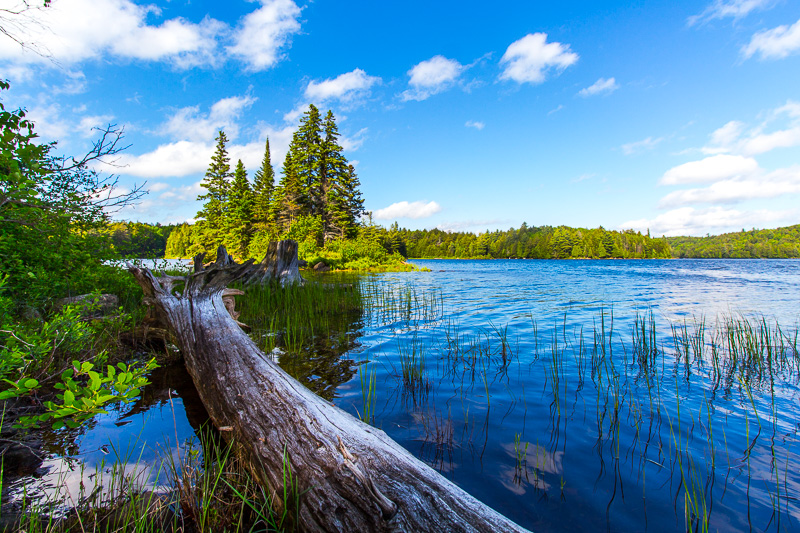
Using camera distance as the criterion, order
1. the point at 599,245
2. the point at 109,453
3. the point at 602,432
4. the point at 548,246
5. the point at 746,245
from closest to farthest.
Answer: the point at 109,453
the point at 602,432
the point at 746,245
the point at 599,245
the point at 548,246

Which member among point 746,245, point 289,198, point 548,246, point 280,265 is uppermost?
point 289,198

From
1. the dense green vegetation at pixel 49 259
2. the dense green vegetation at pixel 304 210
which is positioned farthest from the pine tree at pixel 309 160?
the dense green vegetation at pixel 49 259

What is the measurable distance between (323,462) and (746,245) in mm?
127788

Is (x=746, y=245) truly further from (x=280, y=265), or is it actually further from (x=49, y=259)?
(x=49, y=259)

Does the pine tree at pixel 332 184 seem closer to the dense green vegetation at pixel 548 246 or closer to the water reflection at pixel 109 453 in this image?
the water reflection at pixel 109 453

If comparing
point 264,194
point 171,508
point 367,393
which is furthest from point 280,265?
point 264,194

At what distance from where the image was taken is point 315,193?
112 feet

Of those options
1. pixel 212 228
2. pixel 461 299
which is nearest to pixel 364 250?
pixel 212 228

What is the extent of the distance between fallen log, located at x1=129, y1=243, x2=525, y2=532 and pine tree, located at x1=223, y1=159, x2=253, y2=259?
112 feet

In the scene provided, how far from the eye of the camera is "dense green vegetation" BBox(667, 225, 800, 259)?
8150 centimetres

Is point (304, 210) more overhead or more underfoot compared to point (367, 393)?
more overhead

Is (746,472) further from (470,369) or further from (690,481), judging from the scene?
(470,369)

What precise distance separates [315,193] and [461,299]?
25505 millimetres

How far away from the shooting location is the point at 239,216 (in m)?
35.6
